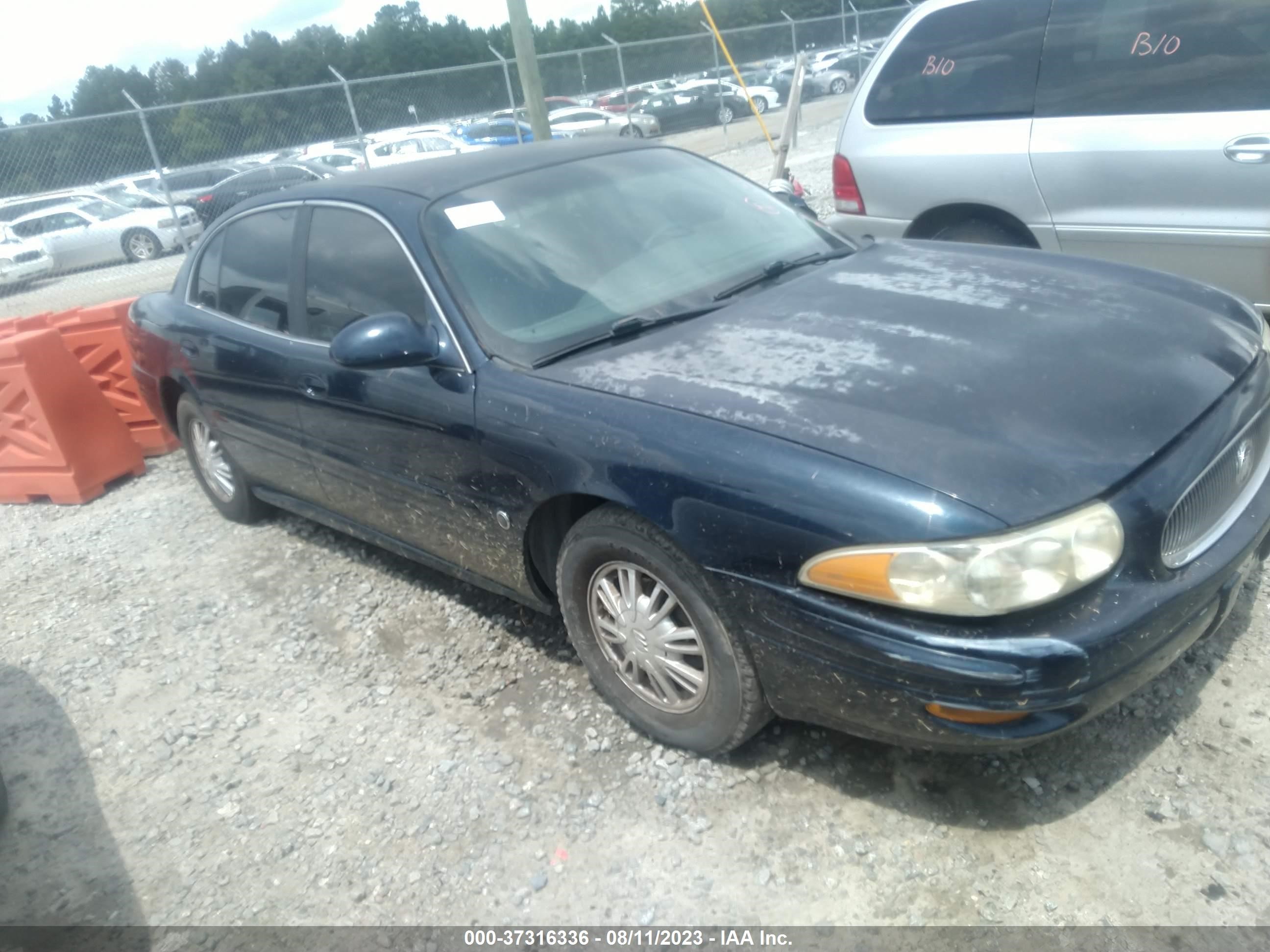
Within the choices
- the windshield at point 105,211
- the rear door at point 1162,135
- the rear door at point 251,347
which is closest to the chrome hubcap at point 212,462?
the rear door at point 251,347

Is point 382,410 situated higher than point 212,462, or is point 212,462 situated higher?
point 382,410

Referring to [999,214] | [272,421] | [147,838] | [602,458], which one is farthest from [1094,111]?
[147,838]

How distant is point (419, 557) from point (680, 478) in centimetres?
155

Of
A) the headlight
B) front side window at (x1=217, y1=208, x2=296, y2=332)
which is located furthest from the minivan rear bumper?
the headlight

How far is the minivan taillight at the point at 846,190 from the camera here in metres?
5.71

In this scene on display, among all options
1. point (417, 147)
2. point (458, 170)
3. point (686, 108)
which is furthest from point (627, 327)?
point (686, 108)

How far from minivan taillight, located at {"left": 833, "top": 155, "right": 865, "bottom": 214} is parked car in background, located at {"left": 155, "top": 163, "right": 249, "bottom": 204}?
557 inches

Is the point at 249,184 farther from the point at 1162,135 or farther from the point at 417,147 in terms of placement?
the point at 1162,135

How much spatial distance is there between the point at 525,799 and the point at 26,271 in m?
16.3

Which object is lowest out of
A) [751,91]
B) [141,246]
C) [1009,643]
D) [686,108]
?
[141,246]

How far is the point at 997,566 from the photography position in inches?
87.6

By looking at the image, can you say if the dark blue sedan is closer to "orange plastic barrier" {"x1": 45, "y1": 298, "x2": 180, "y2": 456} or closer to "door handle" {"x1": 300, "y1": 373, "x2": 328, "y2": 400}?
"door handle" {"x1": 300, "y1": 373, "x2": 328, "y2": 400}

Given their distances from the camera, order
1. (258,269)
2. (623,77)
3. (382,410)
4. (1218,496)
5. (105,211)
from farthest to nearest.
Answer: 1. (623,77)
2. (105,211)
3. (258,269)
4. (382,410)
5. (1218,496)

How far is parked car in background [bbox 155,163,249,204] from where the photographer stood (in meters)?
17.0
